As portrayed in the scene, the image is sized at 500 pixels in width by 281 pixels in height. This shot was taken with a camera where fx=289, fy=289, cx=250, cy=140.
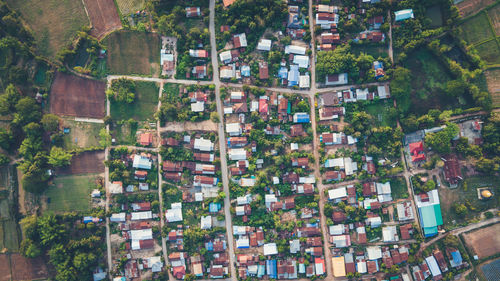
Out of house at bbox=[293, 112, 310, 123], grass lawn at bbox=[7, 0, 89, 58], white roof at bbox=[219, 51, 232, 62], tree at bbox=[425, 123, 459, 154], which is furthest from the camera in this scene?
grass lawn at bbox=[7, 0, 89, 58]

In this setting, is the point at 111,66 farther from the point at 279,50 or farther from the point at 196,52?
the point at 279,50

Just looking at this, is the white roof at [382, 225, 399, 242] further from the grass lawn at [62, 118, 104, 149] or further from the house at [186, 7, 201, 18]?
the grass lawn at [62, 118, 104, 149]

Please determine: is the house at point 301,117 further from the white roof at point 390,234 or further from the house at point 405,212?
the white roof at point 390,234

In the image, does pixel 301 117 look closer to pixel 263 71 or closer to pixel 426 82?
pixel 263 71

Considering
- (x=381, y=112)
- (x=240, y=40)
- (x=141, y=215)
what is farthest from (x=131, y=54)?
(x=381, y=112)

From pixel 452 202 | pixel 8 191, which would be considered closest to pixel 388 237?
pixel 452 202

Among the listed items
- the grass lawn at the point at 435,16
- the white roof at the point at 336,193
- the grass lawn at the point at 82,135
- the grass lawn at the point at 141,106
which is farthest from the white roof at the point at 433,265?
the grass lawn at the point at 82,135

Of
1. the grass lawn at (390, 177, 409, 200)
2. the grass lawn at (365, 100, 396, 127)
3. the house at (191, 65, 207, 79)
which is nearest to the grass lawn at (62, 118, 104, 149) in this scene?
the house at (191, 65, 207, 79)
